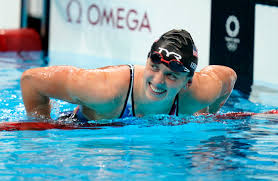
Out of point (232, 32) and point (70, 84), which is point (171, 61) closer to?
point (70, 84)

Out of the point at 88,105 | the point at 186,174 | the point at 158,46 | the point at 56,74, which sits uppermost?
the point at 158,46

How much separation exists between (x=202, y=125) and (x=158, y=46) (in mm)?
955

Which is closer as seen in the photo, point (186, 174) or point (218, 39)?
point (186, 174)

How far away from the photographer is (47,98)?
400 cm

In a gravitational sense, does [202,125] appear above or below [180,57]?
below

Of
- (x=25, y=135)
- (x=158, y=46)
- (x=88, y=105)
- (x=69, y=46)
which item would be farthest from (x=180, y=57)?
(x=69, y=46)

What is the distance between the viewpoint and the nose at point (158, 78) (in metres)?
3.60

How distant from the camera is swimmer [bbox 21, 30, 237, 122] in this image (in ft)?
12.0

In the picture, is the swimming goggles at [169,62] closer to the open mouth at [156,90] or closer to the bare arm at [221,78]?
the open mouth at [156,90]

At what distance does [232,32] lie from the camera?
23.9 feet

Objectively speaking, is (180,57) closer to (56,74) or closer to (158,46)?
(158,46)

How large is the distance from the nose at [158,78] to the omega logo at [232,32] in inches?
152

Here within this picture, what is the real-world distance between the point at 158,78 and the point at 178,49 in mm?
278

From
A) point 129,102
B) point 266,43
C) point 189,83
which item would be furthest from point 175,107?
point 266,43
